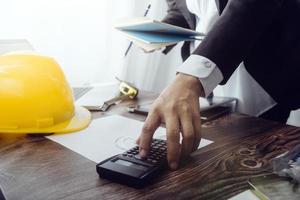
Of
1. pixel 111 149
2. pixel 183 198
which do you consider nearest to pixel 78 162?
pixel 111 149

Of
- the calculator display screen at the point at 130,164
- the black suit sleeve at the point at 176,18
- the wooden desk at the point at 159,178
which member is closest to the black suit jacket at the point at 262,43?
the wooden desk at the point at 159,178

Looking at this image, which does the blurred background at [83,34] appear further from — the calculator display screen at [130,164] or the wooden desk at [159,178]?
the calculator display screen at [130,164]

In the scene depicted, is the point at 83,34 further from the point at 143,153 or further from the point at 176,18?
the point at 143,153

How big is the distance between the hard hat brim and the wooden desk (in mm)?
14

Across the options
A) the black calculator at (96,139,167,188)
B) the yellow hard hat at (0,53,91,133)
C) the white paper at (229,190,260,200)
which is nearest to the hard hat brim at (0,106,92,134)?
the yellow hard hat at (0,53,91,133)

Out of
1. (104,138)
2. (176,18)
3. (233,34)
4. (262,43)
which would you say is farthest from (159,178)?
(176,18)

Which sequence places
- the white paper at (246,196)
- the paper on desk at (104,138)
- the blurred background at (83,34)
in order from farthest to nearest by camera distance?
1. the blurred background at (83,34)
2. the paper on desk at (104,138)
3. the white paper at (246,196)

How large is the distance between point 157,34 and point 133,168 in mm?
483

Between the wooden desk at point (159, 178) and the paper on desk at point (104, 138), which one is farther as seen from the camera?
the paper on desk at point (104, 138)

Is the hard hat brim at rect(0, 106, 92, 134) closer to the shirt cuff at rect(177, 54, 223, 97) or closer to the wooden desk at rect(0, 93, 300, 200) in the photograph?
the wooden desk at rect(0, 93, 300, 200)

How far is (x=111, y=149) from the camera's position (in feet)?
1.99

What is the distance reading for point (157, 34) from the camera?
0.90 meters

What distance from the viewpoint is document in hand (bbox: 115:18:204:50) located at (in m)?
0.83

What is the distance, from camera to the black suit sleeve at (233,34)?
63cm
